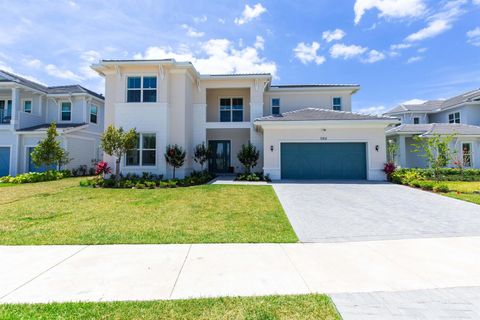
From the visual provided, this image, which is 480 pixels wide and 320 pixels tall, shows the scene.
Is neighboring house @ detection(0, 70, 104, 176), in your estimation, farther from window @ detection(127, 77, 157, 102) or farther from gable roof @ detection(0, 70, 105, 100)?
window @ detection(127, 77, 157, 102)

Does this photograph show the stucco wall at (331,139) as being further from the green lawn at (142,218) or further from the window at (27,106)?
the window at (27,106)

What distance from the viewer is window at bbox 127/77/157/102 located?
15.1 m

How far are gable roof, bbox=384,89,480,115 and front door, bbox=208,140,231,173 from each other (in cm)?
2275

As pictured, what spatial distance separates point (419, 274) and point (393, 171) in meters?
12.7

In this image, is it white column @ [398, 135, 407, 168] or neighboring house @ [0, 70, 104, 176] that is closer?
neighboring house @ [0, 70, 104, 176]

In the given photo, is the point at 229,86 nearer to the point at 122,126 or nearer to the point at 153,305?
the point at 122,126

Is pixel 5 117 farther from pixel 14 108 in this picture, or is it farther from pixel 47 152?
pixel 47 152

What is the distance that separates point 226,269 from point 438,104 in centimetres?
3610

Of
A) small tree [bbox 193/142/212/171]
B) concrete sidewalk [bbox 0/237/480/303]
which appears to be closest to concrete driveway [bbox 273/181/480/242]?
concrete sidewalk [bbox 0/237/480/303]

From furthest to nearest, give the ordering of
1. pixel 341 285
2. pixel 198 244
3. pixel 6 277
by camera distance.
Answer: pixel 198 244, pixel 6 277, pixel 341 285

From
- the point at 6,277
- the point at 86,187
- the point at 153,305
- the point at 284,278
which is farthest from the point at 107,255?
the point at 86,187

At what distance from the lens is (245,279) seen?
3.56 m

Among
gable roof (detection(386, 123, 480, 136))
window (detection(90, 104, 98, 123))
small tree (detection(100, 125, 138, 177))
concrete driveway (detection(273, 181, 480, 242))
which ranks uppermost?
window (detection(90, 104, 98, 123))

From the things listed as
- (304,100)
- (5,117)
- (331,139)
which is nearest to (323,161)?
(331,139)
